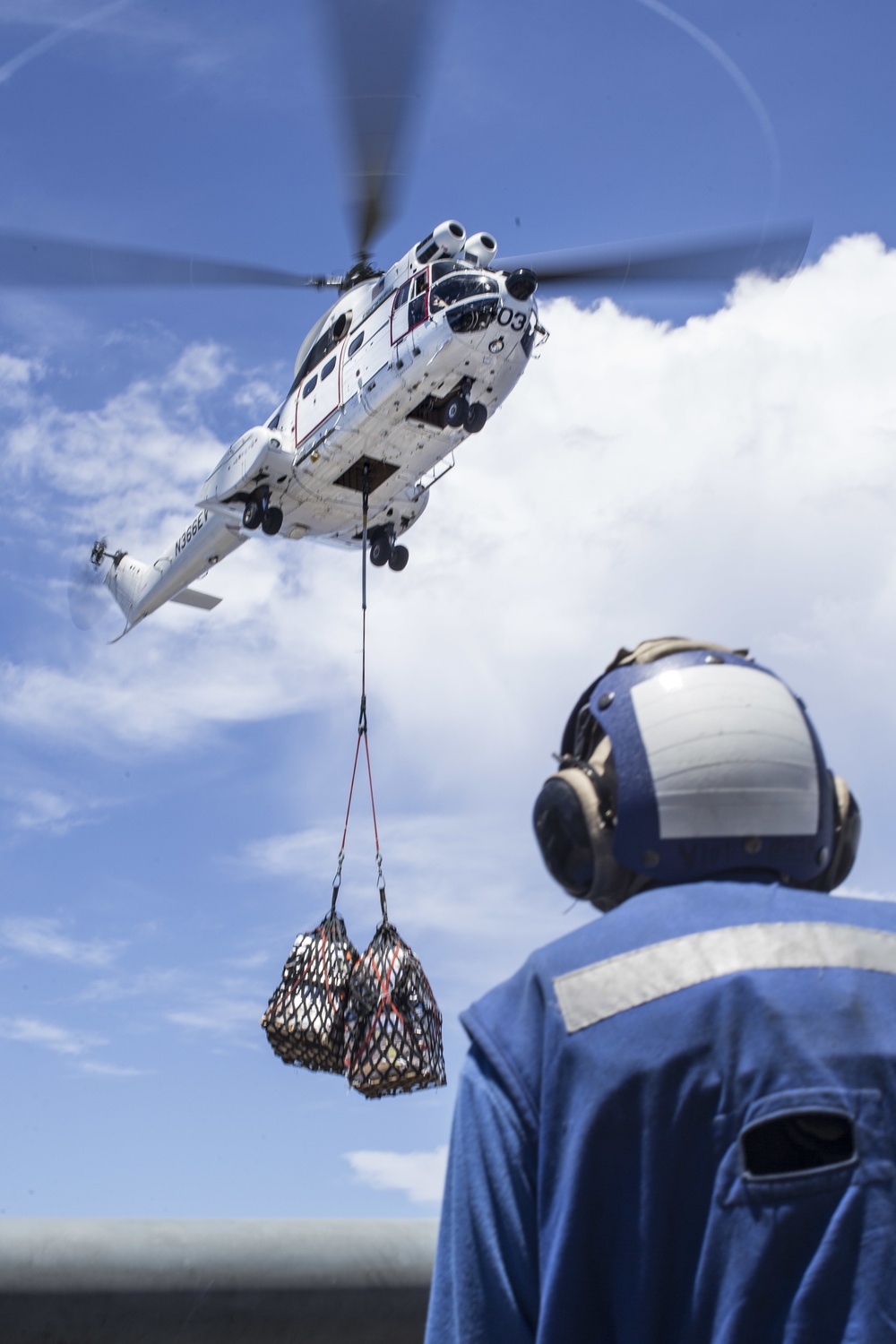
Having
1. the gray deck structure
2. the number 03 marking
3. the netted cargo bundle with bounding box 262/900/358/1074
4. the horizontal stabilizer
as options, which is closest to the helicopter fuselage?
the number 03 marking

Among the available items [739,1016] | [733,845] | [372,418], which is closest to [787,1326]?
[739,1016]

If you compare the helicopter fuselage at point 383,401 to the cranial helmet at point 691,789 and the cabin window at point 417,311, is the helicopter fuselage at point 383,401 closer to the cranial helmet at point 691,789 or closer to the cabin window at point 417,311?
the cabin window at point 417,311

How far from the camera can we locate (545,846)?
84.7 inches

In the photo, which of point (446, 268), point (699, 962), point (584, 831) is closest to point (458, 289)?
point (446, 268)

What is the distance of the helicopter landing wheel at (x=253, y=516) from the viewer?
19.0 meters

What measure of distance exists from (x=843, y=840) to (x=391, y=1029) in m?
6.92

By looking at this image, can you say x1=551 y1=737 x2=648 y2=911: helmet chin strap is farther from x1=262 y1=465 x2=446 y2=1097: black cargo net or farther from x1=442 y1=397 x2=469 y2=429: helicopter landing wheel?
x1=442 y1=397 x2=469 y2=429: helicopter landing wheel

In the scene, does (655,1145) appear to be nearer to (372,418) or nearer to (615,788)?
(615,788)

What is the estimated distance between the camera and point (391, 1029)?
8750mm

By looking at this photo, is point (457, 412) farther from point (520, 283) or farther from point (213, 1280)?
point (213, 1280)

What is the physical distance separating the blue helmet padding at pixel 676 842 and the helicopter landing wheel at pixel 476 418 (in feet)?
48.5

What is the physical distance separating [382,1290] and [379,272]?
1861 cm

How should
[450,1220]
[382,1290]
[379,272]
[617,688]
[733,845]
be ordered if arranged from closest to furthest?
[450,1220]
[733,845]
[617,688]
[382,1290]
[379,272]

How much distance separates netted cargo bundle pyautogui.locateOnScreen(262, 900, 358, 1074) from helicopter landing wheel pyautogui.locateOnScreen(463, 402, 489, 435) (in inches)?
348
